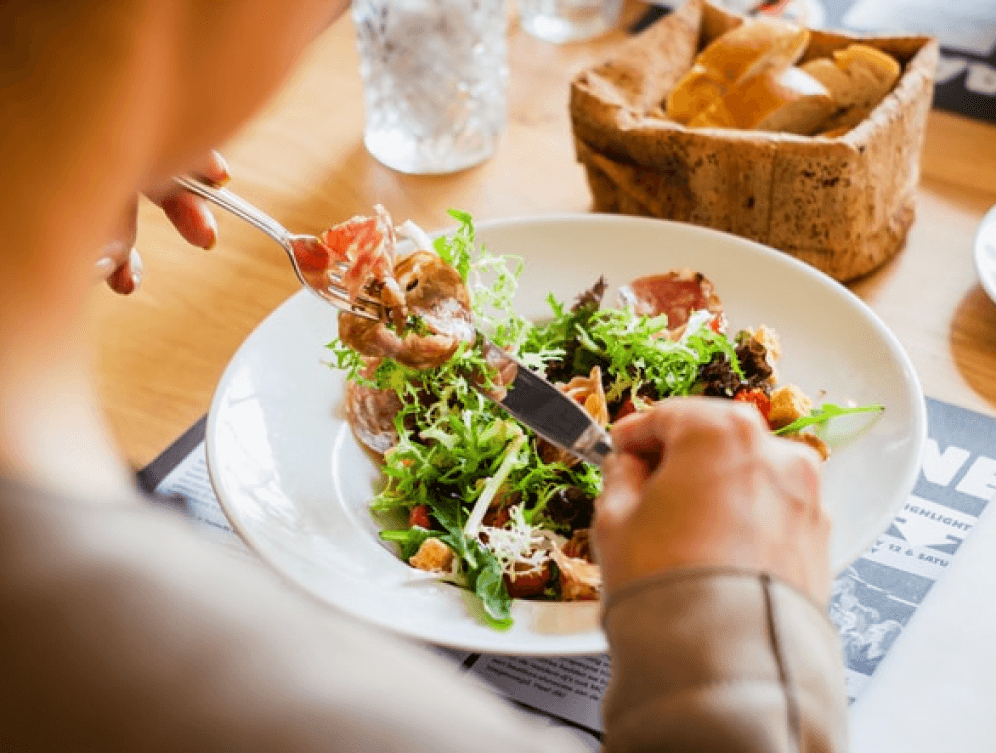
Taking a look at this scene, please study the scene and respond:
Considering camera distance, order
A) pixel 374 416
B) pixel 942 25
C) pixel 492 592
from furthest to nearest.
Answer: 1. pixel 942 25
2. pixel 374 416
3. pixel 492 592

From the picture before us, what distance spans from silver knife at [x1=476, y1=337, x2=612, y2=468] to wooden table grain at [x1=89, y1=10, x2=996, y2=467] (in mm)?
425

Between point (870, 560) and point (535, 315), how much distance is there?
470mm

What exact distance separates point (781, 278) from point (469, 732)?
38.2 inches

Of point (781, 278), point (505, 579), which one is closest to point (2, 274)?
point (505, 579)

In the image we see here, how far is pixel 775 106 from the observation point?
1477 mm

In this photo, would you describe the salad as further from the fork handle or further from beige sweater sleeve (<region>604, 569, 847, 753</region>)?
beige sweater sleeve (<region>604, 569, 847, 753</region>)

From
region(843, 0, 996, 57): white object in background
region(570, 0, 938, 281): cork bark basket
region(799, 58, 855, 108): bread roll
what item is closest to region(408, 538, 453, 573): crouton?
region(570, 0, 938, 281): cork bark basket

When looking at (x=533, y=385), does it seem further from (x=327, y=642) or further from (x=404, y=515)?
(x=327, y=642)

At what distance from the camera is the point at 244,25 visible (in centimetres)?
43

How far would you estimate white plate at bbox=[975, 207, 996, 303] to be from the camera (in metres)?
1.35

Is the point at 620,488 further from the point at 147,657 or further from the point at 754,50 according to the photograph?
the point at 754,50

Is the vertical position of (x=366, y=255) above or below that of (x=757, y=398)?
above

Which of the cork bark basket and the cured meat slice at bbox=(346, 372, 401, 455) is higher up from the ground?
the cork bark basket

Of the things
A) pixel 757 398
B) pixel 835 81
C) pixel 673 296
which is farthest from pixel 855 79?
pixel 757 398
